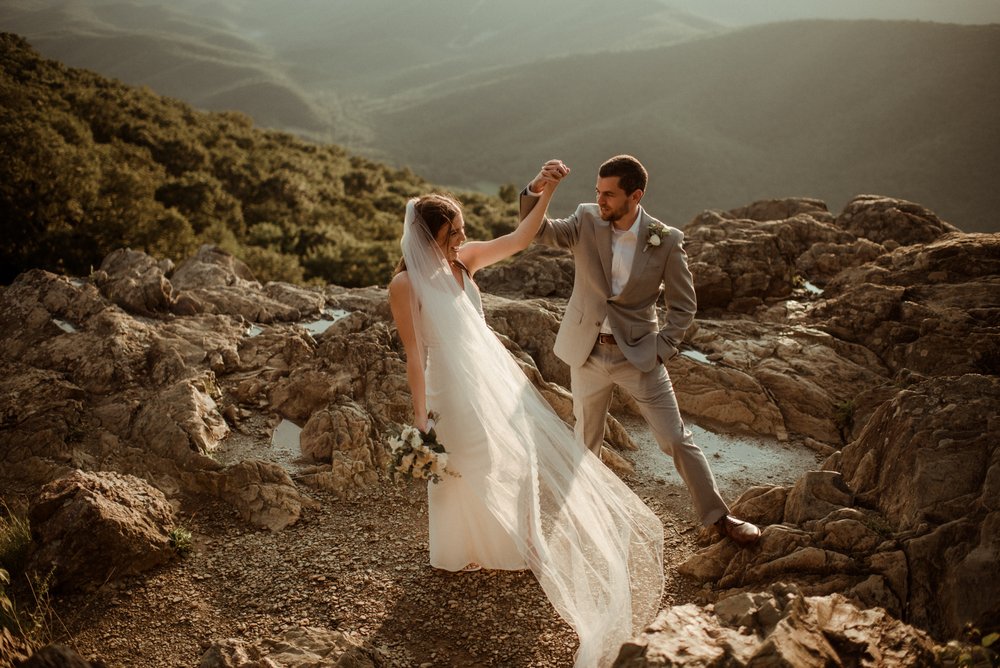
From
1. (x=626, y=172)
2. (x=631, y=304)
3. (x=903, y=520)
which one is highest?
(x=626, y=172)

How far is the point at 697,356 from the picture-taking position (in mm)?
7949

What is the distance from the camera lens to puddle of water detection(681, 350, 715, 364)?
7.83 m

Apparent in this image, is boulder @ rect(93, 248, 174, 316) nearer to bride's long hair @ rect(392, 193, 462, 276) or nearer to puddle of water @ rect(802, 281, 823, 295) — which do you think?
bride's long hair @ rect(392, 193, 462, 276)

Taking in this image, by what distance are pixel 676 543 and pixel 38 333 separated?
7467 mm

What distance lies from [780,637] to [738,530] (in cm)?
175

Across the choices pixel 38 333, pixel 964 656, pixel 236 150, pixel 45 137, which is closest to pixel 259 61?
pixel 236 150

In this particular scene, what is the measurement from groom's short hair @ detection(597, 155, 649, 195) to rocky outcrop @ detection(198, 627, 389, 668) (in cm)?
351

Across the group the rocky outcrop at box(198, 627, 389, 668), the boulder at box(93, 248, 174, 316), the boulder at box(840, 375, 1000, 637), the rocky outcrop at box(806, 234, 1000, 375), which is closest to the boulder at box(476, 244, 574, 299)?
the rocky outcrop at box(806, 234, 1000, 375)

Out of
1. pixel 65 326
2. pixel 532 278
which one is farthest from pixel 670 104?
pixel 65 326

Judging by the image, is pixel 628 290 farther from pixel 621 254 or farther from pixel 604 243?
pixel 604 243

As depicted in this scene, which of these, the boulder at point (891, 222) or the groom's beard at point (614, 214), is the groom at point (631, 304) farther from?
the boulder at point (891, 222)

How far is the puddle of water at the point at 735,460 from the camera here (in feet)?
20.5

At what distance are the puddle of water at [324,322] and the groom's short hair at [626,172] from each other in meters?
5.00

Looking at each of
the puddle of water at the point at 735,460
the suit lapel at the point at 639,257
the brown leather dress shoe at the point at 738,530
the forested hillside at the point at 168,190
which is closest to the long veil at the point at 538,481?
the brown leather dress shoe at the point at 738,530
